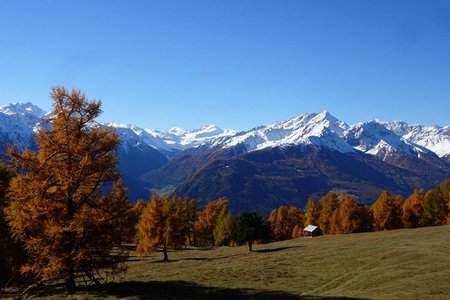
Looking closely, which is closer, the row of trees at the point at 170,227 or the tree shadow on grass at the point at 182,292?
the tree shadow on grass at the point at 182,292

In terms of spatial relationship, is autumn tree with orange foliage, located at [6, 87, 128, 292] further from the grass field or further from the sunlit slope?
the sunlit slope

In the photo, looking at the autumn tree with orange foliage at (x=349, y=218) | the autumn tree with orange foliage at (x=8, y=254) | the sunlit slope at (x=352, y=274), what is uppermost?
the autumn tree with orange foliage at (x=349, y=218)

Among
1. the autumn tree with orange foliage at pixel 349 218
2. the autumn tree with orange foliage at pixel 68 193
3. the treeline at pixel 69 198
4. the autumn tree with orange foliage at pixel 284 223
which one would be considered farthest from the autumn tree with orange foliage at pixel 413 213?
the autumn tree with orange foliage at pixel 68 193

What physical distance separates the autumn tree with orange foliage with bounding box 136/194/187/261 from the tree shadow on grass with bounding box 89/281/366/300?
41.6 m

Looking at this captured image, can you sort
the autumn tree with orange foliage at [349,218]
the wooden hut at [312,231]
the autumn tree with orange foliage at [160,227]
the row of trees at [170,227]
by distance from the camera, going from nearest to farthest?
the autumn tree with orange foliage at [160,227], the row of trees at [170,227], the wooden hut at [312,231], the autumn tree with orange foliage at [349,218]

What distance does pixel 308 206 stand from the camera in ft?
502

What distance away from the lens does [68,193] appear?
2764 cm

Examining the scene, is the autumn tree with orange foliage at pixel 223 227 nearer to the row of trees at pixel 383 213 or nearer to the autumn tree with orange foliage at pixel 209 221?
the autumn tree with orange foliage at pixel 209 221

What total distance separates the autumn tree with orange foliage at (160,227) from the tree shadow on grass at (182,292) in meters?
41.6

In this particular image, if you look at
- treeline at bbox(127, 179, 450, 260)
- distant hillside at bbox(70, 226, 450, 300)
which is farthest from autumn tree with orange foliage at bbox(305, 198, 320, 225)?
distant hillside at bbox(70, 226, 450, 300)

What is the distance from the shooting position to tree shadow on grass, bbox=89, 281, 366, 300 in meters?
27.9

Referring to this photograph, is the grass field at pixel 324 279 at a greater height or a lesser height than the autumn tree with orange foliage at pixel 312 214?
lesser

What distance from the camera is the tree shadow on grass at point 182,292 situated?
2786 centimetres

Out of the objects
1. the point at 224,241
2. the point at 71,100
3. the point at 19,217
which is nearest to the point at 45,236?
the point at 19,217
